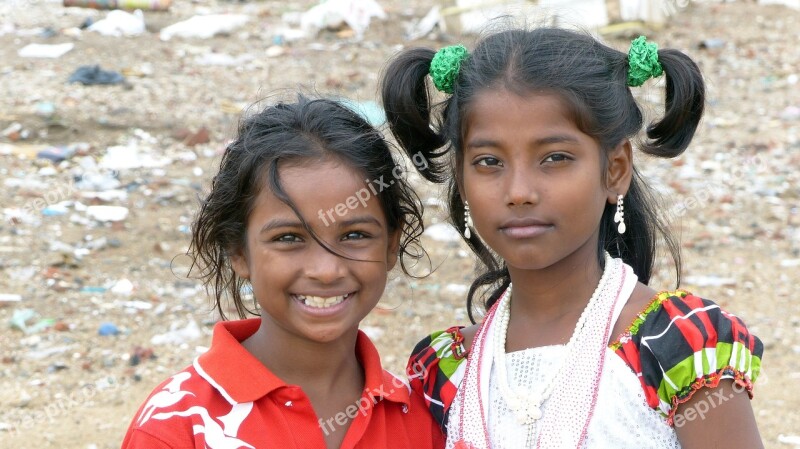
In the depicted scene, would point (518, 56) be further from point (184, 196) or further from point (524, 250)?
point (184, 196)

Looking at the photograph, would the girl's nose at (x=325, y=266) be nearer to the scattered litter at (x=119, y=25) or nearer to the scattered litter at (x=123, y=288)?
the scattered litter at (x=123, y=288)

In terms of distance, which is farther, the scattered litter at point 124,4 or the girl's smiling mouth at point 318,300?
the scattered litter at point 124,4

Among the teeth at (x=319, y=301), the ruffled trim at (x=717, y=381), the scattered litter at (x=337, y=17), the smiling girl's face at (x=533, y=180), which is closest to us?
the ruffled trim at (x=717, y=381)

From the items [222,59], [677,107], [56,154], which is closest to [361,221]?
[677,107]

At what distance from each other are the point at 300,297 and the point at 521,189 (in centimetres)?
54

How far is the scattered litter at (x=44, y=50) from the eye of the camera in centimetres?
803

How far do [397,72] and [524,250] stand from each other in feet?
1.98

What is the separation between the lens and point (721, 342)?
199 cm

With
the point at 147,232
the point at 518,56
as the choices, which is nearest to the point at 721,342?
the point at 518,56

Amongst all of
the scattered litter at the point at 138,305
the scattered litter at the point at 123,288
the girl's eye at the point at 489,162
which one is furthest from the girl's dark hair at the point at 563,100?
the scattered litter at the point at 123,288

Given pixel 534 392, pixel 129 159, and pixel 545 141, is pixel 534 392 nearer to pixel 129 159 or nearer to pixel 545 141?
pixel 545 141

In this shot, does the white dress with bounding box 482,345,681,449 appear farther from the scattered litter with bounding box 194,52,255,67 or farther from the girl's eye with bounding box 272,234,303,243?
the scattered litter with bounding box 194,52,255,67

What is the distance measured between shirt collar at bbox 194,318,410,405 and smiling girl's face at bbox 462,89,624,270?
1.39ft

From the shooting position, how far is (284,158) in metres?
2.23
